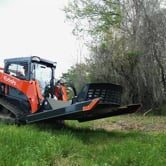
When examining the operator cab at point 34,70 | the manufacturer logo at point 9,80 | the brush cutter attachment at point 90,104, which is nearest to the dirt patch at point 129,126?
the brush cutter attachment at point 90,104

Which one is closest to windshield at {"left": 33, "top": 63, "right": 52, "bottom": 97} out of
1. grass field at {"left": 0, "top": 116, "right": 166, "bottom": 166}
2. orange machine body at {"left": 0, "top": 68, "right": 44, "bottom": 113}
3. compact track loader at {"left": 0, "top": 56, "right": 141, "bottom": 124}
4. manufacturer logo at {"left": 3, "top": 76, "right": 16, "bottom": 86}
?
compact track loader at {"left": 0, "top": 56, "right": 141, "bottom": 124}

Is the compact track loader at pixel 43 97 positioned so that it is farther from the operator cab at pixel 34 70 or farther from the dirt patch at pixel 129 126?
the dirt patch at pixel 129 126

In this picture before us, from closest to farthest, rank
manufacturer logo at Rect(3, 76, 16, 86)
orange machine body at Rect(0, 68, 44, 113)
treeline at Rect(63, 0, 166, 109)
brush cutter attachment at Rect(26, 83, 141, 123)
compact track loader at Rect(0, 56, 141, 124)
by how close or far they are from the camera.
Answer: brush cutter attachment at Rect(26, 83, 141, 123) < compact track loader at Rect(0, 56, 141, 124) < orange machine body at Rect(0, 68, 44, 113) < manufacturer logo at Rect(3, 76, 16, 86) < treeline at Rect(63, 0, 166, 109)

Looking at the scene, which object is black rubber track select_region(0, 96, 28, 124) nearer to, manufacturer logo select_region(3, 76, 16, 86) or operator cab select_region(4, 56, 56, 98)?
manufacturer logo select_region(3, 76, 16, 86)

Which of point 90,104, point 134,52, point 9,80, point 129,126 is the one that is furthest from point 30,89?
point 134,52

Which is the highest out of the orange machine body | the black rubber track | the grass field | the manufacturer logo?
the manufacturer logo

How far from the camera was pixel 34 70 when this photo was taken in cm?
1009

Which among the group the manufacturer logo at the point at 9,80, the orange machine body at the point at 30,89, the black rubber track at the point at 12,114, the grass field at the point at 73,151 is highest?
the manufacturer logo at the point at 9,80

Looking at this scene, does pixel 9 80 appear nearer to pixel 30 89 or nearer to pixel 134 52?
pixel 30 89

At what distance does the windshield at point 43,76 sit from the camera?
396 inches

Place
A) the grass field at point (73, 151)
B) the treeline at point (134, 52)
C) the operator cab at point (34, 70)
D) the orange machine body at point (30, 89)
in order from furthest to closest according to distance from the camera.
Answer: the treeline at point (134, 52) < the operator cab at point (34, 70) < the orange machine body at point (30, 89) < the grass field at point (73, 151)

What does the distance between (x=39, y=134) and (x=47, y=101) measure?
1.79m

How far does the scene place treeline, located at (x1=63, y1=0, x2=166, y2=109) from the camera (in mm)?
16469

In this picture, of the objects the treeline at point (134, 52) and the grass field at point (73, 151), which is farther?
the treeline at point (134, 52)
